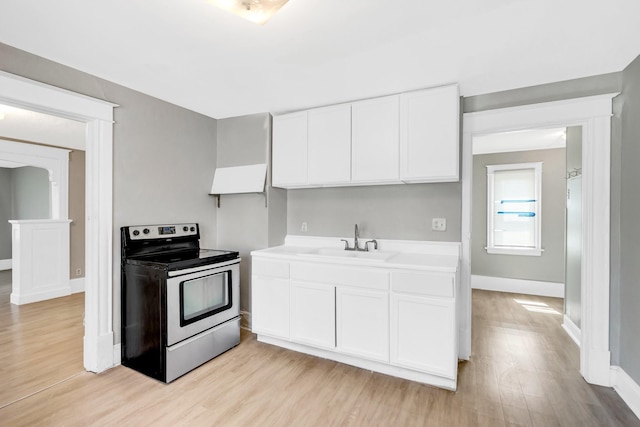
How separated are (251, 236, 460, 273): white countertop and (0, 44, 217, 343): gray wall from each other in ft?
3.22

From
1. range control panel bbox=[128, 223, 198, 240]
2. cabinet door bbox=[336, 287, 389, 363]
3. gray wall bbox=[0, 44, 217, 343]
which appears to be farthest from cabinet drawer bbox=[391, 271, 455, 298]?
gray wall bbox=[0, 44, 217, 343]

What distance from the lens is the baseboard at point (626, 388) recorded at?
200 centimetres

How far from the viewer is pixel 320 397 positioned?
218 centimetres

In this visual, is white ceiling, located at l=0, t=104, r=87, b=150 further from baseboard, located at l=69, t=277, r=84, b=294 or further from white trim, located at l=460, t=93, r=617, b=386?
white trim, located at l=460, t=93, r=617, b=386

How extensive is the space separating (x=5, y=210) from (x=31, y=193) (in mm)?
1035

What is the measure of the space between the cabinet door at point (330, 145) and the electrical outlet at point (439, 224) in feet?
2.89

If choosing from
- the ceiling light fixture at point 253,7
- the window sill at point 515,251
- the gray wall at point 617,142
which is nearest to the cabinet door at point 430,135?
the gray wall at point 617,142

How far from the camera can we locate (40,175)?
645cm

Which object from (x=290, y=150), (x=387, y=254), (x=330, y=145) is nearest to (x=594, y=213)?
(x=387, y=254)

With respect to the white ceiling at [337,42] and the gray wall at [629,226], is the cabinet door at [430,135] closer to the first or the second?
the white ceiling at [337,42]

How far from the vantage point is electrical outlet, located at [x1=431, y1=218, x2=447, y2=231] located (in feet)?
9.13

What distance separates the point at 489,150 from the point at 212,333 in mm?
4945

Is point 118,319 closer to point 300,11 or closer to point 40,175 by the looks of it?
point 300,11

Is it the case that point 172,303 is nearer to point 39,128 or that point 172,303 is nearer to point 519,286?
point 39,128
